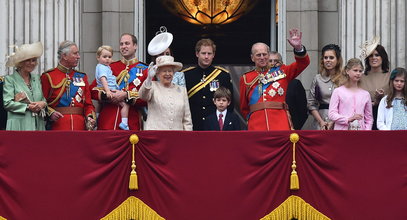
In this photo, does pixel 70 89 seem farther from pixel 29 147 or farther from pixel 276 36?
pixel 276 36

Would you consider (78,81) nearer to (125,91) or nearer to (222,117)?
(125,91)

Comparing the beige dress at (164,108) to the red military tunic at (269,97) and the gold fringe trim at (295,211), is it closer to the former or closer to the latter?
the red military tunic at (269,97)

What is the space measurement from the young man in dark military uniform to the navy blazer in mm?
150

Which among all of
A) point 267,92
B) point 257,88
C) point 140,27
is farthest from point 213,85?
point 140,27

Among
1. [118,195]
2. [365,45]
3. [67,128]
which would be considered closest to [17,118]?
[67,128]

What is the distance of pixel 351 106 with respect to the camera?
1435 cm

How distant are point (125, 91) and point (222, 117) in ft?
4.02

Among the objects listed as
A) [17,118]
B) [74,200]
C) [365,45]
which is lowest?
[74,200]

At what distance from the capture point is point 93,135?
1327 cm

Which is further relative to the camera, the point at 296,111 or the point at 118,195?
the point at 296,111

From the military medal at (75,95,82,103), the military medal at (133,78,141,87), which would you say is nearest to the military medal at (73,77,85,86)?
the military medal at (75,95,82,103)

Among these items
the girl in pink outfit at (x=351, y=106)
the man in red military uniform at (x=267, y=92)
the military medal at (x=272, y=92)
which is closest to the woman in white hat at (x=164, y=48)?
the man in red military uniform at (x=267, y=92)

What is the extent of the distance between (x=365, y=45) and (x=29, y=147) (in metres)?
5.01

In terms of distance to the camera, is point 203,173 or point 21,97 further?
point 21,97
